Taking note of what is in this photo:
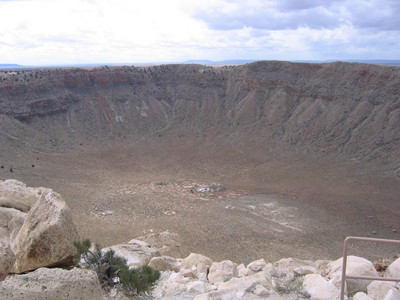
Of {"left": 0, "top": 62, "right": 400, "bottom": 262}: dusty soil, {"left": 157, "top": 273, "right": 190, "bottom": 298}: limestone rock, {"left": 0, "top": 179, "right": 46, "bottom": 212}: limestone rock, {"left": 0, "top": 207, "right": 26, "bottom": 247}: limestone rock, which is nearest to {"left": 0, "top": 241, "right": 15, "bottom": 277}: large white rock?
{"left": 0, "top": 207, "right": 26, "bottom": 247}: limestone rock

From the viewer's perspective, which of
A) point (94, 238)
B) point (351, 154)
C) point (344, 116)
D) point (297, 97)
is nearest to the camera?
point (94, 238)

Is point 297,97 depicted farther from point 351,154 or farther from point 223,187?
point 223,187

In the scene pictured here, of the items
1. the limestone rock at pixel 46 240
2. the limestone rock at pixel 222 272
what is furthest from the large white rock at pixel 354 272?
the limestone rock at pixel 46 240

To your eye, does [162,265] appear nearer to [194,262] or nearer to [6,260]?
[194,262]

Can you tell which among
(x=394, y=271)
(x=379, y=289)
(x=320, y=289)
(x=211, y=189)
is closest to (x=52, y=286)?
(x=320, y=289)

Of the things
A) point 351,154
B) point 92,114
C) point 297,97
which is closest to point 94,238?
point 351,154

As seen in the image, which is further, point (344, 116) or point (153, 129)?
point (153, 129)

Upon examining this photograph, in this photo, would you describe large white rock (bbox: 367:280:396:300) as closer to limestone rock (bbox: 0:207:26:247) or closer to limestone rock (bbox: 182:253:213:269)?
limestone rock (bbox: 182:253:213:269)
